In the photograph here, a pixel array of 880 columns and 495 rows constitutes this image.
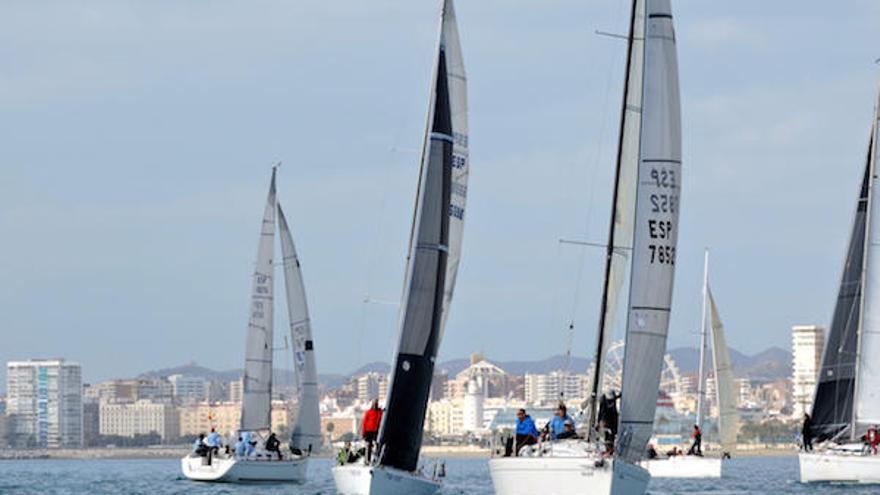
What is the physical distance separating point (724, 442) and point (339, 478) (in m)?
33.2

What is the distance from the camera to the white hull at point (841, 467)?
3894 cm

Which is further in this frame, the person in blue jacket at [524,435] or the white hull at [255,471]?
the white hull at [255,471]

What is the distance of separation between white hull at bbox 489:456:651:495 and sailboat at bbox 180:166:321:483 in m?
20.8

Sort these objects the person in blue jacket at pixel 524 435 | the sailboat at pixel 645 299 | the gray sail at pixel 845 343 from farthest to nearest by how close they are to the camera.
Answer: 1. the gray sail at pixel 845 343
2. the person in blue jacket at pixel 524 435
3. the sailboat at pixel 645 299

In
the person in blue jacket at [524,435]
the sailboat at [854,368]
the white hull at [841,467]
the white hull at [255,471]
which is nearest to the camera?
the person in blue jacket at [524,435]

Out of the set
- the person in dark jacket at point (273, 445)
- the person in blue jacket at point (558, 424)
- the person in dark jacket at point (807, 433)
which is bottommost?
the person in dark jacket at point (273, 445)

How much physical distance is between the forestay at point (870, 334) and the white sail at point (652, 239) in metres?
12.7

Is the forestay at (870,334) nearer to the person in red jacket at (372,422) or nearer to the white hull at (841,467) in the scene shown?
the white hull at (841,467)

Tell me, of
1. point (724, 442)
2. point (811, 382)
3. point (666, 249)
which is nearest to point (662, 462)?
point (724, 442)

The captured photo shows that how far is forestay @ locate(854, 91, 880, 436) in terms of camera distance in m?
40.2

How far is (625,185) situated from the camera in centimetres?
3030

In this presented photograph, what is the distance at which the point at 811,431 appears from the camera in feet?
139

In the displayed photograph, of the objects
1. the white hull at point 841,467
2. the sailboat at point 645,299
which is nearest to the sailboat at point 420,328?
the sailboat at point 645,299

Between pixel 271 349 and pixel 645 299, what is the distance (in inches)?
901
